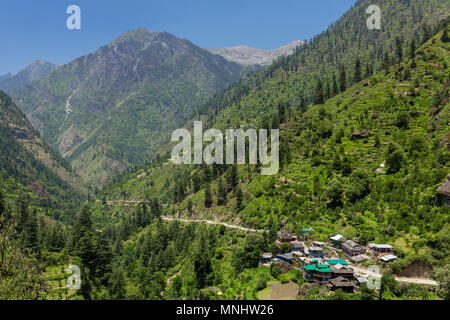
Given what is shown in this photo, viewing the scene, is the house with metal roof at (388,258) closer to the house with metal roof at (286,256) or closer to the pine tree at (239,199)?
the house with metal roof at (286,256)

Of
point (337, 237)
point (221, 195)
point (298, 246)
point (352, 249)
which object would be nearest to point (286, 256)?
point (298, 246)

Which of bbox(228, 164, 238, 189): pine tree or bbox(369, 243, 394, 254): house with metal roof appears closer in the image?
bbox(369, 243, 394, 254): house with metal roof

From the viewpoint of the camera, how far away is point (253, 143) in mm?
148250

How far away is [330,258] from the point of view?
62.5 m

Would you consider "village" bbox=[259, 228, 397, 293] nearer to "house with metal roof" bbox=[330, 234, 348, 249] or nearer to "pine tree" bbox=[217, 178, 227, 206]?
"house with metal roof" bbox=[330, 234, 348, 249]

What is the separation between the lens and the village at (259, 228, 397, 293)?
52.2 metres

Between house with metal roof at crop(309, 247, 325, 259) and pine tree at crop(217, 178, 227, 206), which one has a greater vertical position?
pine tree at crop(217, 178, 227, 206)

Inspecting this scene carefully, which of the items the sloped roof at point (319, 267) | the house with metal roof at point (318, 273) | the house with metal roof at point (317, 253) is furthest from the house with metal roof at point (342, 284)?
the house with metal roof at point (317, 253)

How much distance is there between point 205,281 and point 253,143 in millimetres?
91753

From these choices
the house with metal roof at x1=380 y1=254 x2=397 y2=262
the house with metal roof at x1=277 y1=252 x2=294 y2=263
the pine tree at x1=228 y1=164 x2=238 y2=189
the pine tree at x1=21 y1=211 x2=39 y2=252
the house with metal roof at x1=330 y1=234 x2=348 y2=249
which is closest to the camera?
the house with metal roof at x1=380 y1=254 x2=397 y2=262

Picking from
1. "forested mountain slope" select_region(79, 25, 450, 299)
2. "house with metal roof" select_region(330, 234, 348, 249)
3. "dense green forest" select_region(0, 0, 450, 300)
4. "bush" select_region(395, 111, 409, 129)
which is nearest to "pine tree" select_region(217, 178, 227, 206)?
"forested mountain slope" select_region(79, 25, 450, 299)

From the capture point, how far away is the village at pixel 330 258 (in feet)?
171
